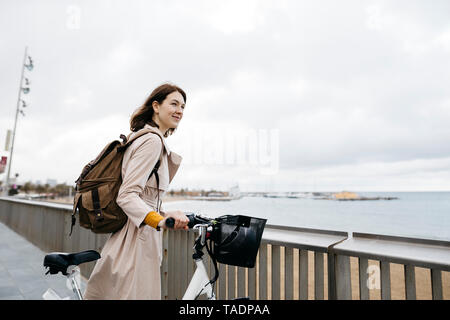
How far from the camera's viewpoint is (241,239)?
1.01 m

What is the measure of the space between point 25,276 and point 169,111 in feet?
12.8

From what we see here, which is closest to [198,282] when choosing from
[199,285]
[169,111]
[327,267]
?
[199,285]

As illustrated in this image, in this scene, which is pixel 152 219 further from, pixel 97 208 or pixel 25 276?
pixel 25 276

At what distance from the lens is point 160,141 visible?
112 cm

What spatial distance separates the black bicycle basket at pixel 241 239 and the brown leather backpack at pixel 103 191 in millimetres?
439

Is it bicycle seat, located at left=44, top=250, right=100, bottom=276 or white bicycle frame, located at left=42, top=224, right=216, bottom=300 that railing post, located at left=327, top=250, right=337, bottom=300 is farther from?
bicycle seat, located at left=44, top=250, right=100, bottom=276

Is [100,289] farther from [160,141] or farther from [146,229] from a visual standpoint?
[160,141]

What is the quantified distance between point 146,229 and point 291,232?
94cm

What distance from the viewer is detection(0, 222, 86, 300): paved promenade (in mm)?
2982

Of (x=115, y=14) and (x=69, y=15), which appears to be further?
(x=115, y=14)

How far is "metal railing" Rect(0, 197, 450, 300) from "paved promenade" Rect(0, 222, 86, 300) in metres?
0.96

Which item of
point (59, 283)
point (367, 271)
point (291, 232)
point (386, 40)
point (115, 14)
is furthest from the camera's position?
point (386, 40)

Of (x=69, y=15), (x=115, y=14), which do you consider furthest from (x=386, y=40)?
(x=69, y=15)

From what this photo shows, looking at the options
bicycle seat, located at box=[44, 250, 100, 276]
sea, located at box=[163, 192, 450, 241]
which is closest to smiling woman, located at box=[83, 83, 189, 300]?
bicycle seat, located at box=[44, 250, 100, 276]
